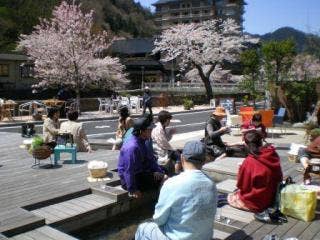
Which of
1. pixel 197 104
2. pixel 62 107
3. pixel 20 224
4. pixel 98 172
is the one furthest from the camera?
pixel 197 104

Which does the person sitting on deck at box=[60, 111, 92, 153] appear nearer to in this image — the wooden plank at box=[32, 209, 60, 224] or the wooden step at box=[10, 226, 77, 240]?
the wooden plank at box=[32, 209, 60, 224]

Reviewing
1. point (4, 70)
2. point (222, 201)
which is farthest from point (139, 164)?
point (4, 70)

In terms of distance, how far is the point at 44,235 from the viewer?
4.44 metres

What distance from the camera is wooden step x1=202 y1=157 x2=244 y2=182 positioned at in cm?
727

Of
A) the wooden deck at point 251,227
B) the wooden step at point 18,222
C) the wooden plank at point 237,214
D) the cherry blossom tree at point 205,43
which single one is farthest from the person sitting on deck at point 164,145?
the cherry blossom tree at point 205,43

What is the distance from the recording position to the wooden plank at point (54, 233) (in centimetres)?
430

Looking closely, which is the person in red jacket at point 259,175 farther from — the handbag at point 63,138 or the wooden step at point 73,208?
the handbag at point 63,138

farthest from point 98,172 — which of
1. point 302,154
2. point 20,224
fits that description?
point 302,154

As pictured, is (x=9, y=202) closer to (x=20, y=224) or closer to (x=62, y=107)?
(x=20, y=224)

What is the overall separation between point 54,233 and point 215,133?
180 inches

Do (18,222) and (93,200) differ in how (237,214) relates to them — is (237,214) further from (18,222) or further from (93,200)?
(18,222)

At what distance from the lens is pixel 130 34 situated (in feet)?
274

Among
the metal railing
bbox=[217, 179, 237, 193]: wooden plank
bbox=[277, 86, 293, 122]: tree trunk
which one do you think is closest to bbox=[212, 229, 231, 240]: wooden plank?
bbox=[217, 179, 237, 193]: wooden plank

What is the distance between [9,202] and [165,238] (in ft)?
9.81
